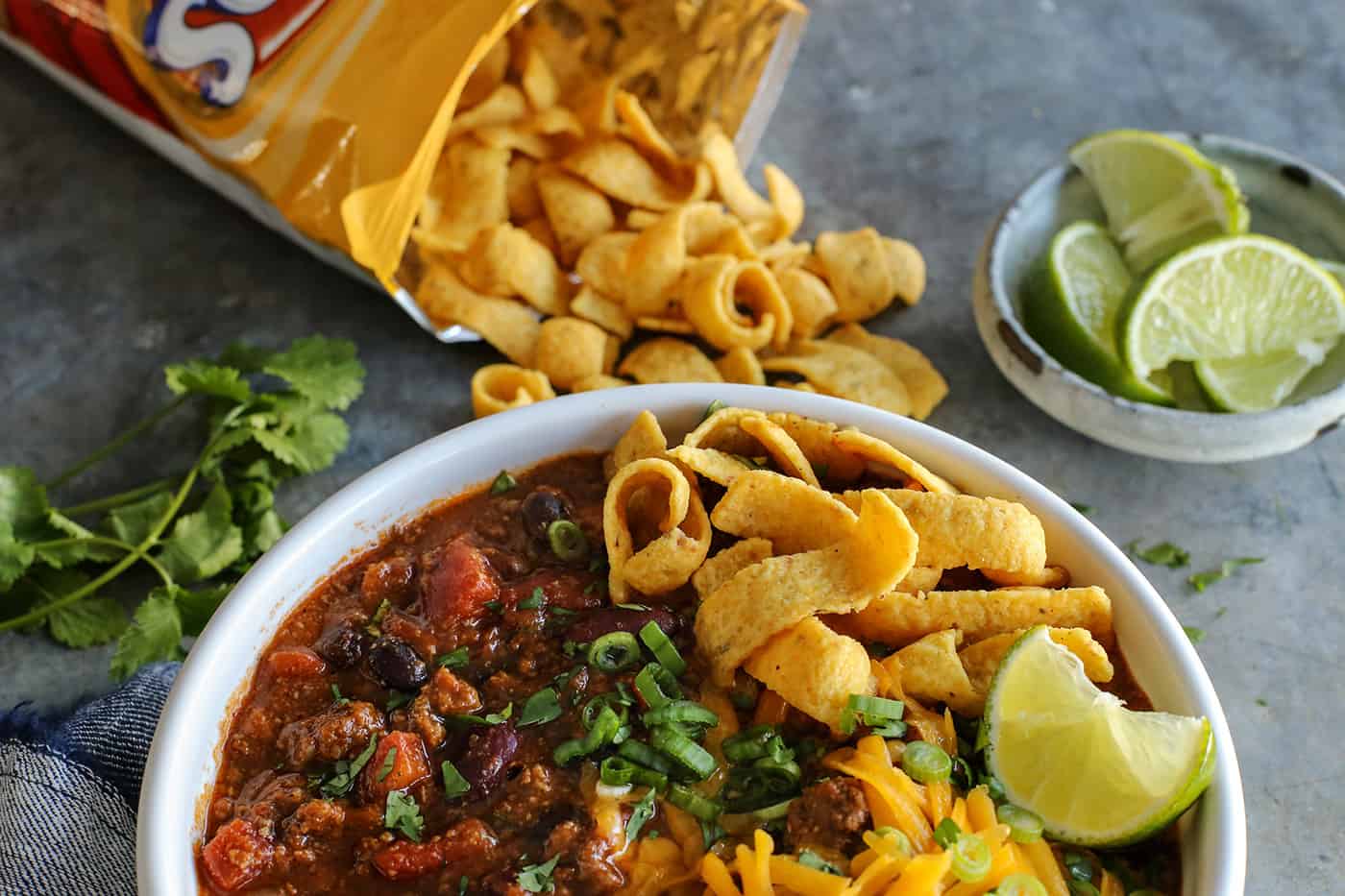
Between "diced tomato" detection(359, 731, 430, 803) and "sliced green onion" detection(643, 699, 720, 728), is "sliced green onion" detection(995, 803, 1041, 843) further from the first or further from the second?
"diced tomato" detection(359, 731, 430, 803)

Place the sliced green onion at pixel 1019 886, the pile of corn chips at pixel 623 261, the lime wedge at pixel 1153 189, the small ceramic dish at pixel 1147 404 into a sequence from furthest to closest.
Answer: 1. the lime wedge at pixel 1153 189
2. the pile of corn chips at pixel 623 261
3. the small ceramic dish at pixel 1147 404
4. the sliced green onion at pixel 1019 886

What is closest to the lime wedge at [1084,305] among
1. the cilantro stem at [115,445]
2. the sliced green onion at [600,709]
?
the sliced green onion at [600,709]

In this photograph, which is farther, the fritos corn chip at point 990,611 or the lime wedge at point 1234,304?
the lime wedge at point 1234,304

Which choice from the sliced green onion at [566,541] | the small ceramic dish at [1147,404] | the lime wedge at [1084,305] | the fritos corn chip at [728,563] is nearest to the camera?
the fritos corn chip at [728,563]

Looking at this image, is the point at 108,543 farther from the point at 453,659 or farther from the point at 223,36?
the point at 223,36

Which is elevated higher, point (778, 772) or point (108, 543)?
point (778, 772)

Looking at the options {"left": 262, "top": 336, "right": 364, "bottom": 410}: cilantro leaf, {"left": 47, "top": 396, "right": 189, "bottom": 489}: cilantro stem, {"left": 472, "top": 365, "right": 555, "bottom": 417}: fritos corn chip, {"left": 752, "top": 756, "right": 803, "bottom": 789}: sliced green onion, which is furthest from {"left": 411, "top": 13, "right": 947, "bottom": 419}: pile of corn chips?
{"left": 752, "top": 756, "right": 803, "bottom": 789}: sliced green onion

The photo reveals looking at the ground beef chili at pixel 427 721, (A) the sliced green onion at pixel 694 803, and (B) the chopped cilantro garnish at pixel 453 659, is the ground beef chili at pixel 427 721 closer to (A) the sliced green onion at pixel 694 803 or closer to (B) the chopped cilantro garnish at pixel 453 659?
(B) the chopped cilantro garnish at pixel 453 659

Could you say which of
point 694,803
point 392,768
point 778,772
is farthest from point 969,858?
point 392,768
